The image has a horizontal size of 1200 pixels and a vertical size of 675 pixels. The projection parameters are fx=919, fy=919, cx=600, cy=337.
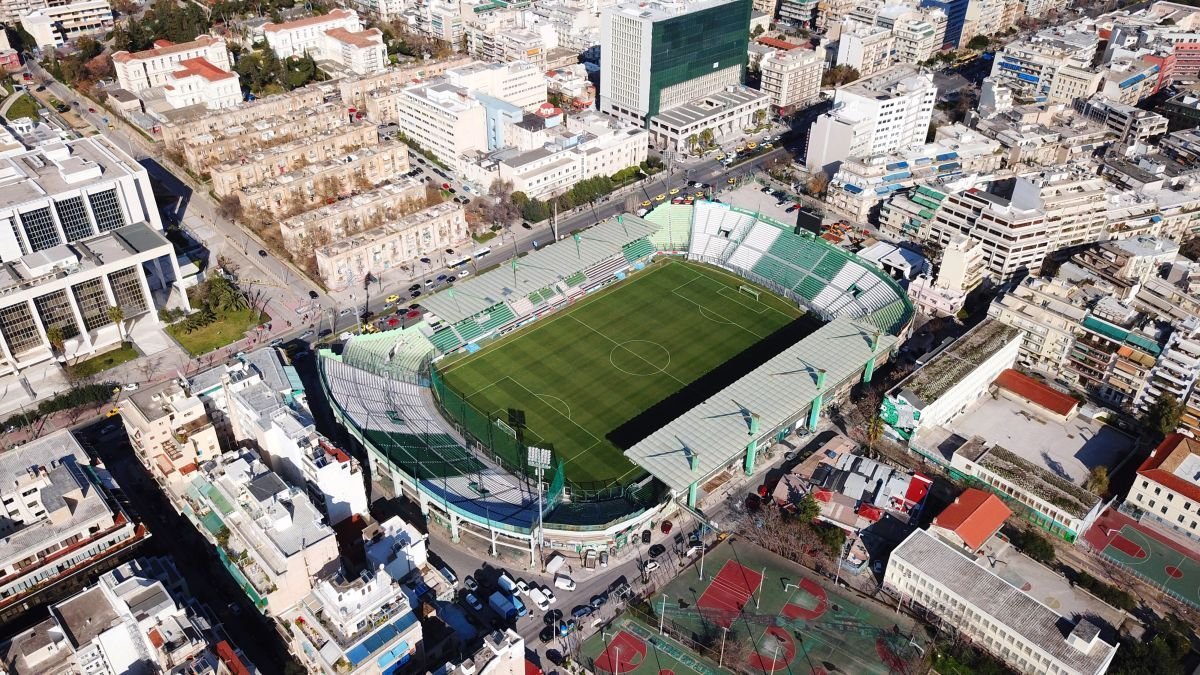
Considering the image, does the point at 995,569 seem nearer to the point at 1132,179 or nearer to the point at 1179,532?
the point at 1179,532

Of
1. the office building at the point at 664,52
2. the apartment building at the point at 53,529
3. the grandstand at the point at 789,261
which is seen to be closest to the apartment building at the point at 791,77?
the office building at the point at 664,52

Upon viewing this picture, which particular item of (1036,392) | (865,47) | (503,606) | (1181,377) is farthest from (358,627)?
(865,47)

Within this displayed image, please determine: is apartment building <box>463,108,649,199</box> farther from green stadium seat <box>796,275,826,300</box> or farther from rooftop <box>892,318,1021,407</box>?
rooftop <box>892,318,1021,407</box>

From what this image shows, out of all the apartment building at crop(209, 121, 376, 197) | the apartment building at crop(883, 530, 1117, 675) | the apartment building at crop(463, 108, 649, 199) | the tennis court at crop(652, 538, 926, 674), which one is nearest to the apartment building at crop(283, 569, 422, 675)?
the tennis court at crop(652, 538, 926, 674)

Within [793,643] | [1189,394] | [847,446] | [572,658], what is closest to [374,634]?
[572,658]

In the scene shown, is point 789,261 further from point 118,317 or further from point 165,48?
point 165,48

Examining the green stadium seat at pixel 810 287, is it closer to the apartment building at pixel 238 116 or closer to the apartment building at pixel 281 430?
the apartment building at pixel 281 430
